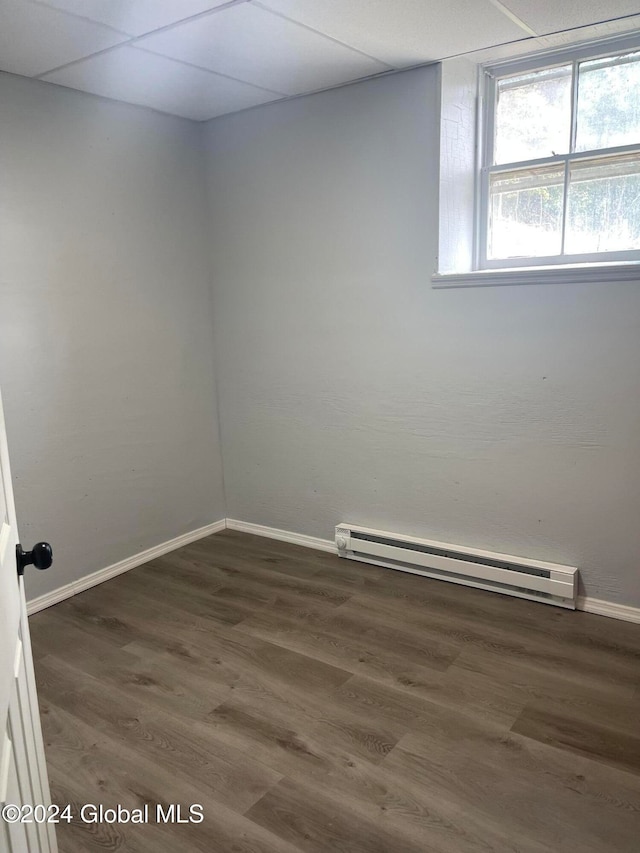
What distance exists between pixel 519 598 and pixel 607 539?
1.52 feet

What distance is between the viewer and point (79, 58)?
8.39 feet

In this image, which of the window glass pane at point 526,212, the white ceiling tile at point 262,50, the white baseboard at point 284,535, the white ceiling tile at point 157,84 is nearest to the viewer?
the white ceiling tile at point 262,50

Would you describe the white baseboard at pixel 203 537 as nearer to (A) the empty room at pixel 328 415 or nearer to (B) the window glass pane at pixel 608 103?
(A) the empty room at pixel 328 415

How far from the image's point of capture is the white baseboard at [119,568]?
3006 millimetres

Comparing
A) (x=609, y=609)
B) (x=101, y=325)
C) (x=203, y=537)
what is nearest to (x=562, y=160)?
(x=609, y=609)

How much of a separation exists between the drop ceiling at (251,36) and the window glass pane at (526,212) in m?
0.54

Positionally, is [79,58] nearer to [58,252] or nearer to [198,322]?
[58,252]

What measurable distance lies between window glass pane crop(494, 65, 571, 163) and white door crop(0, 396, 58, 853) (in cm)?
257

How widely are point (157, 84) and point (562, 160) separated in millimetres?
1786

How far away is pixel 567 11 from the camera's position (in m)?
2.27

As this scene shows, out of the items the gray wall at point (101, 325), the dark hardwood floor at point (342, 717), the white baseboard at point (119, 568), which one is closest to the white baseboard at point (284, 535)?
the white baseboard at point (119, 568)

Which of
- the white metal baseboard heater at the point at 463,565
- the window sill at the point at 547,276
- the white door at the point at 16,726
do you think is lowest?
the white metal baseboard heater at the point at 463,565

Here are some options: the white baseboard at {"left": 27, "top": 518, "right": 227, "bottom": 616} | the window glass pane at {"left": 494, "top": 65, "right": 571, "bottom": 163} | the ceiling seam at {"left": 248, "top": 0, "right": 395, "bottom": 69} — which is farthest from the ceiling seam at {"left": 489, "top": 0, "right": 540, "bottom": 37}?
the white baseboard at {"left": 27, "top": 518, "right": 227, "bottom": 616}

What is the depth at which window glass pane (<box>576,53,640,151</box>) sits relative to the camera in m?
2.66
